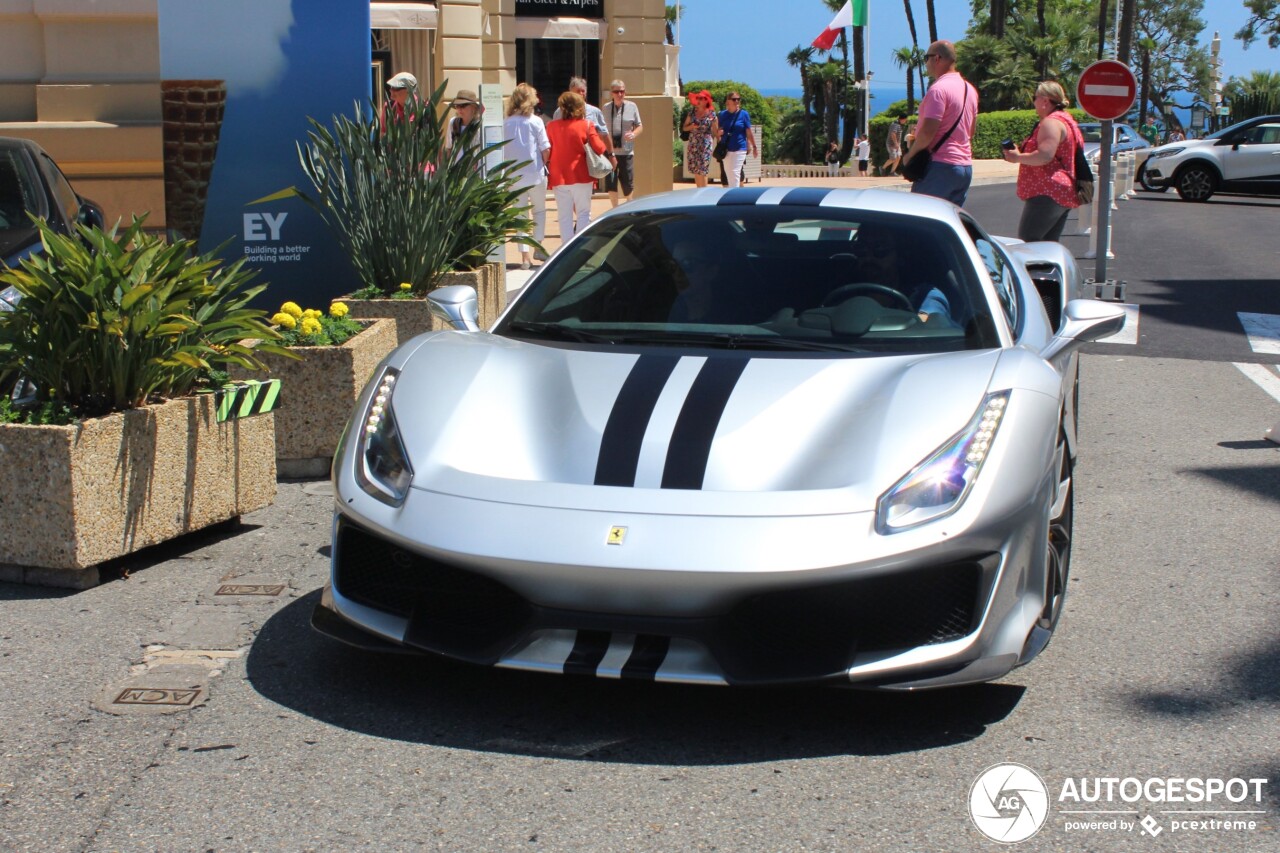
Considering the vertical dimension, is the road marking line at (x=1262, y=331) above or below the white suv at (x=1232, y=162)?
below

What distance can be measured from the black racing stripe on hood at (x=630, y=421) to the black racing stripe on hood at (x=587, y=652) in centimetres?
39

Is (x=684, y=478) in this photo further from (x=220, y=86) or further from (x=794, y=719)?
(x=220, y=86)

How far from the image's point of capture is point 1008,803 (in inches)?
127

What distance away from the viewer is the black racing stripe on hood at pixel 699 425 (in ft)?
11.9

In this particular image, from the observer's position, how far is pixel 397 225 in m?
8.20

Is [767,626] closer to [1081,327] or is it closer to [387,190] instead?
[1081,327]

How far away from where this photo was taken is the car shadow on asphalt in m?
3.53

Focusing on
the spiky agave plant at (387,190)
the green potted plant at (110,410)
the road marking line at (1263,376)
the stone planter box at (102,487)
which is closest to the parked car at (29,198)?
the spiky agave plant at (387,190)

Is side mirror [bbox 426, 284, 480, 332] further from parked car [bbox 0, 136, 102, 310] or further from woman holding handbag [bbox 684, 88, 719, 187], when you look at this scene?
woman holding handbag [bbox 684, 88, 719, 187]

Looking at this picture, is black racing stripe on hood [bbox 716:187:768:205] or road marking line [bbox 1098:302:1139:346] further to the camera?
road marking line [bbox 1098:302:1139:346]

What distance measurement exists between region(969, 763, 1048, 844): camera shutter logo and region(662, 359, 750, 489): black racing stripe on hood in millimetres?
983

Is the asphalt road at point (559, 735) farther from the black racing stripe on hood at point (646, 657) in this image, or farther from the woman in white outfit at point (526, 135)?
the woman in white outfit at point (526, 135)

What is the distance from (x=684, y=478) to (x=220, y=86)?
19.9ft

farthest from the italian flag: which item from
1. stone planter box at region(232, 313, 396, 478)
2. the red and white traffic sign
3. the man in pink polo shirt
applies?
stone planter box at region(232, 313, 396, 478)
